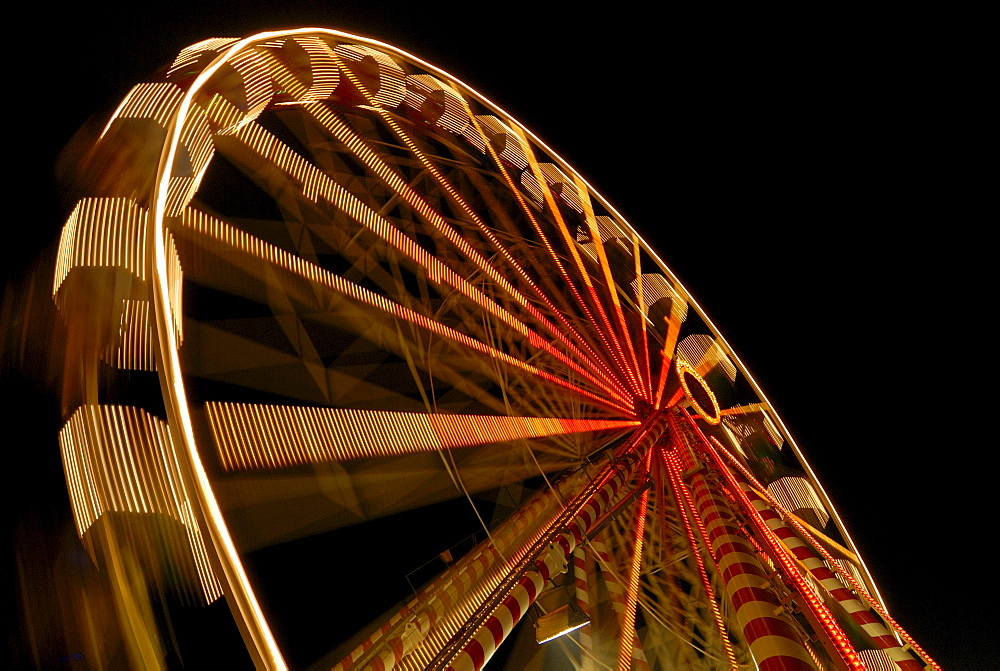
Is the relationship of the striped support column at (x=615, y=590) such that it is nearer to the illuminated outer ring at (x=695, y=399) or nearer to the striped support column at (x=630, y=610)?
the striped support column at (x=630, y=610)

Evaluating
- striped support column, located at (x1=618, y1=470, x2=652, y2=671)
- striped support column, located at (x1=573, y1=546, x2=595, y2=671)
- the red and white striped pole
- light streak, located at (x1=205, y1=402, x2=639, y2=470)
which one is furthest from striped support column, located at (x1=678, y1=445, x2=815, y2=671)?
light streak, located at (x1=205, y1=402, x2=639, y2=470)

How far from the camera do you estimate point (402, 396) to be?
16.1ft

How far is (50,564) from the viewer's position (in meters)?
2.30

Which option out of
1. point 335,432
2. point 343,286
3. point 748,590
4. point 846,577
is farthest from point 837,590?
point 343,286

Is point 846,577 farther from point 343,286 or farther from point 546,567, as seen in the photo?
point 343,286

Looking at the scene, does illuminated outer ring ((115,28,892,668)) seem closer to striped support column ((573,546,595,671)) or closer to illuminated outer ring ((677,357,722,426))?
striped support column ((573,546,595,671))

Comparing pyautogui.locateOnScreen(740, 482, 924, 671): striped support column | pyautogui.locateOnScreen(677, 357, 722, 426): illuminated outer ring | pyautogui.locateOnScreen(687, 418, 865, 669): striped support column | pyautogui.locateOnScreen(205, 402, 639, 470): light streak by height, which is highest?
pyautogui.locateOnScreen(205, 402, 639, 470): light streak

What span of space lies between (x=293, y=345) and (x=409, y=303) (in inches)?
34.1

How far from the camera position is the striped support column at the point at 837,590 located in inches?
113

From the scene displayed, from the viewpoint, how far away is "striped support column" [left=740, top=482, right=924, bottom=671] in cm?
287

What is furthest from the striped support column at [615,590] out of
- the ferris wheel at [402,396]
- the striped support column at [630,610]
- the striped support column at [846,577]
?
the striped support column at [846,577]

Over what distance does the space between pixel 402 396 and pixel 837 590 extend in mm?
3011

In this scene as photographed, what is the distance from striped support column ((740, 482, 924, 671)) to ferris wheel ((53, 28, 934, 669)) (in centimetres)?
2

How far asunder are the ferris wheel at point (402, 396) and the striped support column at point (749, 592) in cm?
2
